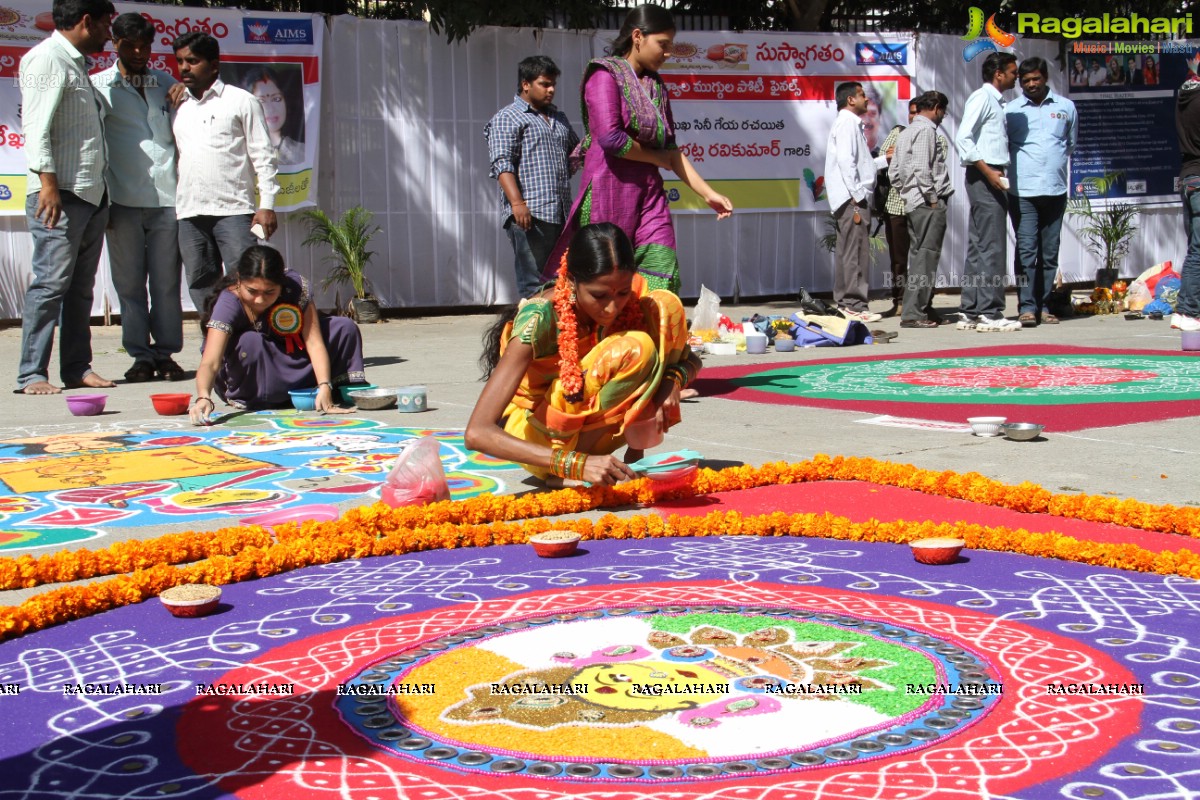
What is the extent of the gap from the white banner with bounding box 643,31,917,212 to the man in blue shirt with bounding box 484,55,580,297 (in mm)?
4908

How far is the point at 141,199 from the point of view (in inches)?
300

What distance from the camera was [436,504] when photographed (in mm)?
4008

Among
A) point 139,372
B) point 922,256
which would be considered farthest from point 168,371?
point 922,256

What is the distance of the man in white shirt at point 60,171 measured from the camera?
22.8 ft

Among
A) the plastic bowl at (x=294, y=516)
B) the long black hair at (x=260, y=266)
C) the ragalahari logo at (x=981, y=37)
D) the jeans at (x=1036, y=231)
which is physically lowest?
the plastic bowl at (x=294, y=516)

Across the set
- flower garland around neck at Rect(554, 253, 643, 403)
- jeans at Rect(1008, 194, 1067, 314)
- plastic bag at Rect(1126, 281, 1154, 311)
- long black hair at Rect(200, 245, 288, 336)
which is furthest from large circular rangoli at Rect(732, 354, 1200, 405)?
plastic bag at Rect(1126, 281, 1154, 311)

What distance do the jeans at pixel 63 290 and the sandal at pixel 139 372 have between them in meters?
0.37

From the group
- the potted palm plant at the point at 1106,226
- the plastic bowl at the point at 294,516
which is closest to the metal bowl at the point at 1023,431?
the plastic bowl at the point at 294,516

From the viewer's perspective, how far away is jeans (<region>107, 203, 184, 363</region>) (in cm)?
768

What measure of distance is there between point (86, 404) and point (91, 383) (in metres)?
1.16

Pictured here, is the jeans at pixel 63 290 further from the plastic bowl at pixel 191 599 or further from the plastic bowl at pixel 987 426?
the plastic bowl at pixel 987 426

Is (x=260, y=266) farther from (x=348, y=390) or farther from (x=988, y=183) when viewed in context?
(x=988, y=183)

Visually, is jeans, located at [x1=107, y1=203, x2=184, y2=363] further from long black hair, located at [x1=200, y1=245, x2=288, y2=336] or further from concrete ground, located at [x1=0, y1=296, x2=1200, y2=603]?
long black hair, located at [x1=200, y1=245, x2=288, y2=336]

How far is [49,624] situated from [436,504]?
124 centimetres
